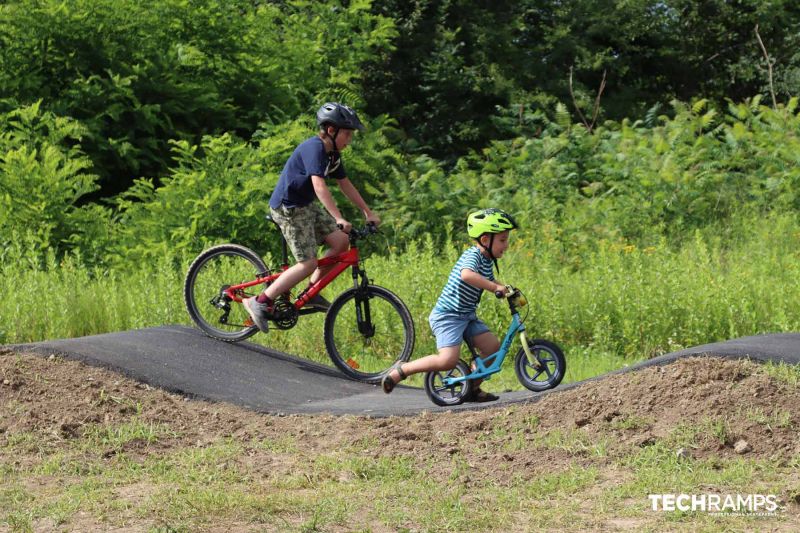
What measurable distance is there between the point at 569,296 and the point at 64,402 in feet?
16.2

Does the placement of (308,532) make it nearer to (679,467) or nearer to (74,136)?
(679,467)

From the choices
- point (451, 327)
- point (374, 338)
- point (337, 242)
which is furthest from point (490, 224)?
point (374, 338)

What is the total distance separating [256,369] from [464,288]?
2566mm

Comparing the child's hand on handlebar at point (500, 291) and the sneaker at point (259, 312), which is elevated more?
the child's hand on handlebar at point (500, 291)

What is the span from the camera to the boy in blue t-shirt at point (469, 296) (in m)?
7.14

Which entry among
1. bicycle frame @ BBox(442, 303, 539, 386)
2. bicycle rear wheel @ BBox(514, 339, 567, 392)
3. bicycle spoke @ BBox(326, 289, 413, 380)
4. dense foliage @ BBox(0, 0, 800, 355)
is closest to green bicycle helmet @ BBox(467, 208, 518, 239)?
bicycle frame @ BBox(442, 303, 539, 386)

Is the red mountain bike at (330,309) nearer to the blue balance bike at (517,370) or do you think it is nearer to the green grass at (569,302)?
the green grass at (569,302)

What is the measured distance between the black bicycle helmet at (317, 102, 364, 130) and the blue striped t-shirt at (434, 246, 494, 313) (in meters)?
1.66

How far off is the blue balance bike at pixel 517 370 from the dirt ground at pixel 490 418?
0.34m

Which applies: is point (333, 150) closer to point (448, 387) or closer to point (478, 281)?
point (478, 281)

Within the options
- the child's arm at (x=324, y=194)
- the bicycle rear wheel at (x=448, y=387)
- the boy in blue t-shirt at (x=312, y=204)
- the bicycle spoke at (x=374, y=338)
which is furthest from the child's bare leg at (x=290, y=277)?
the bicycle rear wheel at (x=448, y=387)

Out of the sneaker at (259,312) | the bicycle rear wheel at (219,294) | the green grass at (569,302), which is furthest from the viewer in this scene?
the green grass at (569,302)

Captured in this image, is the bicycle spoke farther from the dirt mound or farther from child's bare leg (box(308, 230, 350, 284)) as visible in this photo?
the dirt mound

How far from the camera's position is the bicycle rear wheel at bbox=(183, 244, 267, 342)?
30.7 feet
